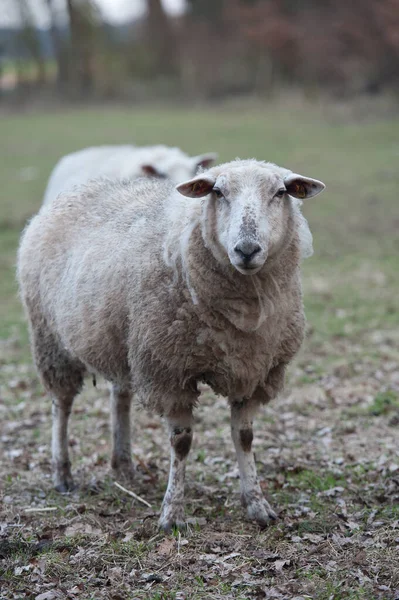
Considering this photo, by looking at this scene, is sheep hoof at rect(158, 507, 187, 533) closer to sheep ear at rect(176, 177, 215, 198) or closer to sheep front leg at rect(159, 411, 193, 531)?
sheep front leg at rect(159, 411, 193, 531)

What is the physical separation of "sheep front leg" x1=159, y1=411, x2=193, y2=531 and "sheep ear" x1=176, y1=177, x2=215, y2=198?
1.11 meters

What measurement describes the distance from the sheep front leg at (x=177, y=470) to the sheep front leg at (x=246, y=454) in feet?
0.91

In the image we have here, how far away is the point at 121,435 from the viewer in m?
5.07

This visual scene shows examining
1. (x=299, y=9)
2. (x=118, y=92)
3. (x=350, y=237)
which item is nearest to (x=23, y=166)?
(x=350, y=237)

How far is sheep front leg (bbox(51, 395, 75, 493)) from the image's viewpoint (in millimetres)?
4980

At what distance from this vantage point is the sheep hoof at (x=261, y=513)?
4.25m

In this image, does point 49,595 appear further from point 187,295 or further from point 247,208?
point 247,208

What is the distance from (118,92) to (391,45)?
1283cm

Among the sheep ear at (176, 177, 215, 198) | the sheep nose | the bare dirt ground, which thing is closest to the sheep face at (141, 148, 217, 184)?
the bare dirt ground

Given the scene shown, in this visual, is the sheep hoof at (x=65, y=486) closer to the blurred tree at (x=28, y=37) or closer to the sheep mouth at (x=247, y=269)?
the sheep mouth at (x=247, y=269)

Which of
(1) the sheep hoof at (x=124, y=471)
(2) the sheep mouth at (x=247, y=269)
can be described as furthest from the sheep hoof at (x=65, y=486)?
(2) the sheep mouth at (x=247, y=269)

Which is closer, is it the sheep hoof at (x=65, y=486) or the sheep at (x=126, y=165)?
the sheep hoof at (x=65, y=486)

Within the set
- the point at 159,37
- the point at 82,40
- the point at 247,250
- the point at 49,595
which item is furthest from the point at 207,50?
the point at 49,595

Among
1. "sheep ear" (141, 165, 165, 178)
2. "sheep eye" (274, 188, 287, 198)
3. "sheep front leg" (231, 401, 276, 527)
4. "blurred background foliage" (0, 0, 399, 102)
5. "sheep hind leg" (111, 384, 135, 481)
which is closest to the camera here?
"sheep eye" (274, 188, 287, 198)
